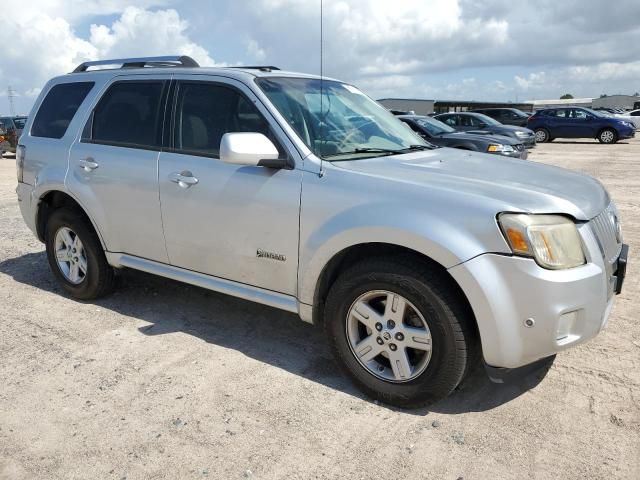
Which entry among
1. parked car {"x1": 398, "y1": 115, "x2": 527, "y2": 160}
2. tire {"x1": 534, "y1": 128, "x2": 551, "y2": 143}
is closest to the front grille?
parked car {"x1": 398, "y1": 115, "x2": 527, "y2": 160}

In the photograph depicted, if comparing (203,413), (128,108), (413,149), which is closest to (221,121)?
(128,108)

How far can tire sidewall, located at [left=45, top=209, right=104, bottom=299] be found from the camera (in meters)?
4.68

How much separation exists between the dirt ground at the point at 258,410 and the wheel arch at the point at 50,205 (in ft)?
2.79

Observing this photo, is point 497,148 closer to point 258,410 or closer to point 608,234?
point 608,234

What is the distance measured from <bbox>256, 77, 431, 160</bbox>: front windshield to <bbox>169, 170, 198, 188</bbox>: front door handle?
750mm

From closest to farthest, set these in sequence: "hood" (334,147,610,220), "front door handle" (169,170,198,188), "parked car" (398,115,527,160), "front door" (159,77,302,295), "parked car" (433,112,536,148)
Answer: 1. "hood" (334,147,610,220)
2. "front door" (159,77,302,295)
3. "front door handle" (169,170,198,188)
4. "parked car" (398,115,527,160)
5. "parked car" (433,112,536,148)

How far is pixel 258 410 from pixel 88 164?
2.49m

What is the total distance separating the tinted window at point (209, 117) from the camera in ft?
12.3

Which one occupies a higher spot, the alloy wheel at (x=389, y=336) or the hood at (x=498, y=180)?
the hood at (x=498, y=180)

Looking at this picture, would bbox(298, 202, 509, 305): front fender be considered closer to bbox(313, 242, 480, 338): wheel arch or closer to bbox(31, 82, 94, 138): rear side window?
bbox(313, 242, 480, 338): wheel arch

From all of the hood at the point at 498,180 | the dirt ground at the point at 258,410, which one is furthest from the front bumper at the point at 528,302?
the dirt ground at the point at 258,410

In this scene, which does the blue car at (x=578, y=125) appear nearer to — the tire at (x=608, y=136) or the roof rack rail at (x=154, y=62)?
the tire at (x=608, y=136)

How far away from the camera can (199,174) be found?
3852 millimetres

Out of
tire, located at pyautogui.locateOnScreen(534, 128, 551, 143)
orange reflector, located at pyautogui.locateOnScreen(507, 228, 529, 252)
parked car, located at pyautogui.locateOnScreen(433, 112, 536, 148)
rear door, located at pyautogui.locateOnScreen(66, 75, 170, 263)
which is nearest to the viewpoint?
orange reflector, located at pyautogui.locateOnScreen(507, 228, 529, 252)
